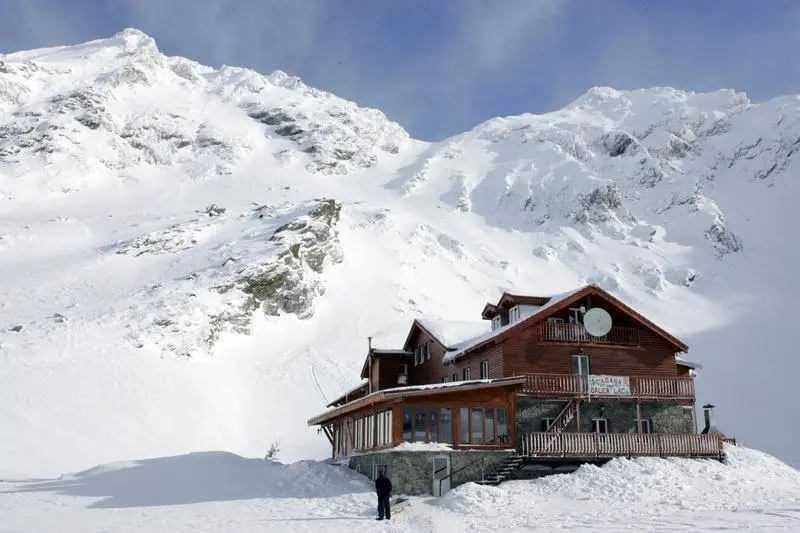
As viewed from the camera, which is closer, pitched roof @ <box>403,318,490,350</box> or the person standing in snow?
the person standing in snow

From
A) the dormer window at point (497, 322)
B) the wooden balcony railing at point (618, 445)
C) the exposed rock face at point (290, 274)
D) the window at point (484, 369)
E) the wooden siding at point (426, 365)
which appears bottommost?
the wooden balcony railing at point (618, 445)

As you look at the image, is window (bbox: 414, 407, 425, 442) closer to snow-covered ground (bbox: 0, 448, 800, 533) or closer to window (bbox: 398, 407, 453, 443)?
window (bbox: 398, 407, 453, 443)

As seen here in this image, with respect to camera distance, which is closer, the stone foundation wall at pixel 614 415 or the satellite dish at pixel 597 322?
the stone foundation wall at pixel 614 415

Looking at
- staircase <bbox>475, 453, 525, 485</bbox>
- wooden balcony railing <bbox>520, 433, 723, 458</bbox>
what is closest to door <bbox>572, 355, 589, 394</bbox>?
wooden balcony railing <bbox>520, 433, 723, 458</bbox>

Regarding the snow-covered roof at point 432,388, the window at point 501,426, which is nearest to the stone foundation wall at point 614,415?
the window at point 501,426

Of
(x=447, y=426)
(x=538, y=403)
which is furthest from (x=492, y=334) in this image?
(x=447, y=426)

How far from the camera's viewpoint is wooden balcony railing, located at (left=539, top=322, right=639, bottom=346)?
30828mm

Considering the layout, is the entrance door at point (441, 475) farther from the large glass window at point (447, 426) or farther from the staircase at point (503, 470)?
the staircase at point (503, 470)

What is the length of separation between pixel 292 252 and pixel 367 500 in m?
51.3

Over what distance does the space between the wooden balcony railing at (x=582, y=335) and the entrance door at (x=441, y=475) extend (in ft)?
24.3

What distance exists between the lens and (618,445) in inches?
1086

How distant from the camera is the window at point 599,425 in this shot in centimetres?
2978

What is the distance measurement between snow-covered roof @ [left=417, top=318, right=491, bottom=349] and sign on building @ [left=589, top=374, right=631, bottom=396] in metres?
7.45

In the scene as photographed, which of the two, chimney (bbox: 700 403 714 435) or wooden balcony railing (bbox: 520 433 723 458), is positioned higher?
chimney (bbox: 700 403 714 435)
